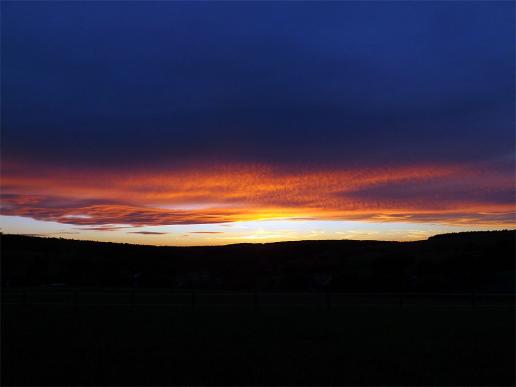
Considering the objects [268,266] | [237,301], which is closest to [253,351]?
[237,301]

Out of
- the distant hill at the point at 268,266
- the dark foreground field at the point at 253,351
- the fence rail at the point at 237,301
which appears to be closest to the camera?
the dark foreground field at the point at 253,351

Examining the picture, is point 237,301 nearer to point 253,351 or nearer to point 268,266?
point 253,351

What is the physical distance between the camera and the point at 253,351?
11938 mm

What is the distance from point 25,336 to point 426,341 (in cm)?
1053

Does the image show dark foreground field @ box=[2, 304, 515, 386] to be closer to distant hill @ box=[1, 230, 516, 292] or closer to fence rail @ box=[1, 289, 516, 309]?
fence rail @ box=[1, 289, 516, 309]

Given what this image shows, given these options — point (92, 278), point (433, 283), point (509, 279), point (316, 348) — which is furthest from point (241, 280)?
point (316, 348)

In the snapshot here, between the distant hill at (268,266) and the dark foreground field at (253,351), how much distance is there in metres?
26.7

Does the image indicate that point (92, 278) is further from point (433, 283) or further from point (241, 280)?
point (433, 283)

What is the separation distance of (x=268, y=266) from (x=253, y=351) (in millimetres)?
54671

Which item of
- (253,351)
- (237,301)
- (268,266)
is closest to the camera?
(253,351)

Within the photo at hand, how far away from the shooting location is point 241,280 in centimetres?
5722

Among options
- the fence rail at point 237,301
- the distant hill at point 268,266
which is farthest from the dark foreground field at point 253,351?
the distant hill at point 268,266

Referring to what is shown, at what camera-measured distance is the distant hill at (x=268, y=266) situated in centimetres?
4609

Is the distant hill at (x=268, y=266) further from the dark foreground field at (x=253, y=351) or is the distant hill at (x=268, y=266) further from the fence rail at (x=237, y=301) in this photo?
the dark foreground field at (x=253, y=351)
